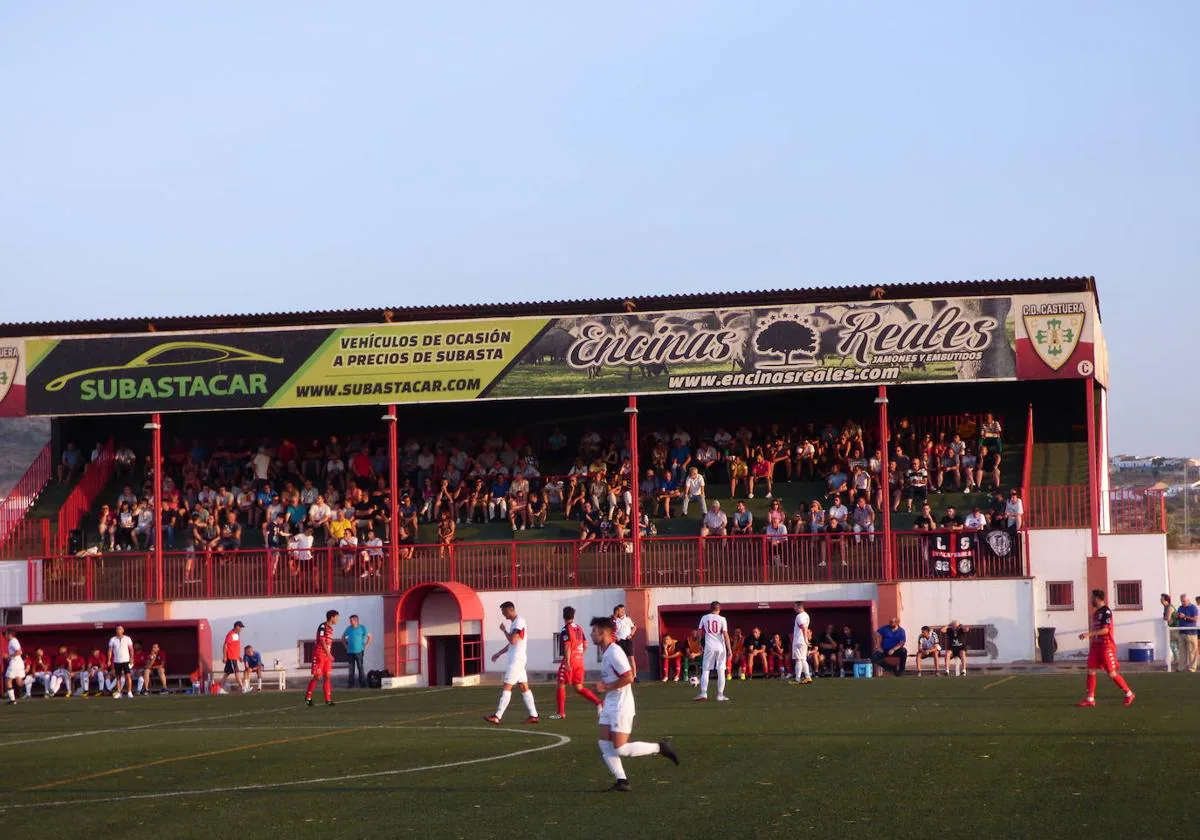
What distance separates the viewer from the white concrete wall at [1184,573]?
141ft

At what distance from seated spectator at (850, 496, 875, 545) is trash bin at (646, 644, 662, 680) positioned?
216 inches

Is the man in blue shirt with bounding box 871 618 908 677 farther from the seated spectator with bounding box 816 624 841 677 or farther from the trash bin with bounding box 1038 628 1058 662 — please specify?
the trash bin with bounding box 1038 628 1058 662

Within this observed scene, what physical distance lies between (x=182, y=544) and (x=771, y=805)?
3406cm

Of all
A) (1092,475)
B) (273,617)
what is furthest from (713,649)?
(273,617)

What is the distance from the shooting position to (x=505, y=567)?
139 feet

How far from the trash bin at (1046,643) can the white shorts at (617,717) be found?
26847 mm

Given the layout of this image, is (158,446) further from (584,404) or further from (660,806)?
(660,806)

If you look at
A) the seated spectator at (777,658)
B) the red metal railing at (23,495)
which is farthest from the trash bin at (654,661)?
the red metal railing at (23,495)

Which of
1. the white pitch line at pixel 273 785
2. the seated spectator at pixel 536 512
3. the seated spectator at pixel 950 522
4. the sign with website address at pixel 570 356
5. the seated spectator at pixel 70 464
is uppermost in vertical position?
the sign with website address at pixel 570 356

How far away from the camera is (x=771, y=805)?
1370 cm

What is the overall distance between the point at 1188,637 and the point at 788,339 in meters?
11.8

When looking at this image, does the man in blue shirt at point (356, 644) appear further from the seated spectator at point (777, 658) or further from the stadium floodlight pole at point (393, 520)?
the seated spectator at point (777, 658)

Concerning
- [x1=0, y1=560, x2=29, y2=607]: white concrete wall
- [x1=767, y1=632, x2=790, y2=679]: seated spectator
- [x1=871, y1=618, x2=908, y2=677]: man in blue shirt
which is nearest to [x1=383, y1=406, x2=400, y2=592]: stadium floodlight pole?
[x1=767, y1=632, x2=790, y2=679]: seated spectator

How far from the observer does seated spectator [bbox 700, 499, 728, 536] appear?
138ft
